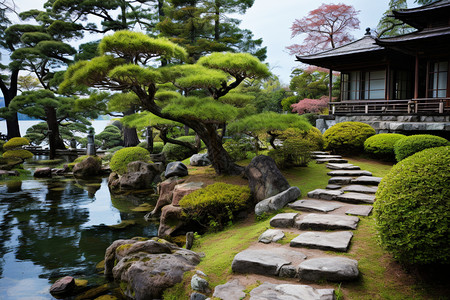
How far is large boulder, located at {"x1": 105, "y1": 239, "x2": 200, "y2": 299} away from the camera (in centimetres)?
431

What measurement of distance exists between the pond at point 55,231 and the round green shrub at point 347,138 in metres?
6.55

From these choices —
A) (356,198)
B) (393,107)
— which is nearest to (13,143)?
(356,198)

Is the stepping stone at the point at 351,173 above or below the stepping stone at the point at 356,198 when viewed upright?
above

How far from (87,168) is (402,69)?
16668 millimetres

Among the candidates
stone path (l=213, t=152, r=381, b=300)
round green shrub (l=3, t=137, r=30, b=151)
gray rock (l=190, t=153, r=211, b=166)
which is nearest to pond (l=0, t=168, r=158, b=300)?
gray rock (l=190, t=153, r=211, b=166)

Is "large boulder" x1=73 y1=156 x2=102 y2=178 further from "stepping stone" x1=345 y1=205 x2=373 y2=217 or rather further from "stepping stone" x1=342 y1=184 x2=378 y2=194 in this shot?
"stepping stone" x1=345 y1=205 x2=373 y2=217

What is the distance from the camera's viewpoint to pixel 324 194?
676 cm

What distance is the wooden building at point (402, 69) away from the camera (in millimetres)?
13211

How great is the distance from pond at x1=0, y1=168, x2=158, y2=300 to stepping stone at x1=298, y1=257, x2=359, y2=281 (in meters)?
3.55

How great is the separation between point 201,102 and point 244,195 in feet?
9.06

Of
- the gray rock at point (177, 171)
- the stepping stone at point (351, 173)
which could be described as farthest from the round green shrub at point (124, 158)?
the stepping stone at point (351, 173)

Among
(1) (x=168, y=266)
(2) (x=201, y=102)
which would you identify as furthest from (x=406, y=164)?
(2) (x=201, y=102)

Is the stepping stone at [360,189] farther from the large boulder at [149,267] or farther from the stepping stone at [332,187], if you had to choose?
the large boulder at [149,267]

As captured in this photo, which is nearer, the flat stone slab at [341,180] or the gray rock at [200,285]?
the gray rock at [200,285]
